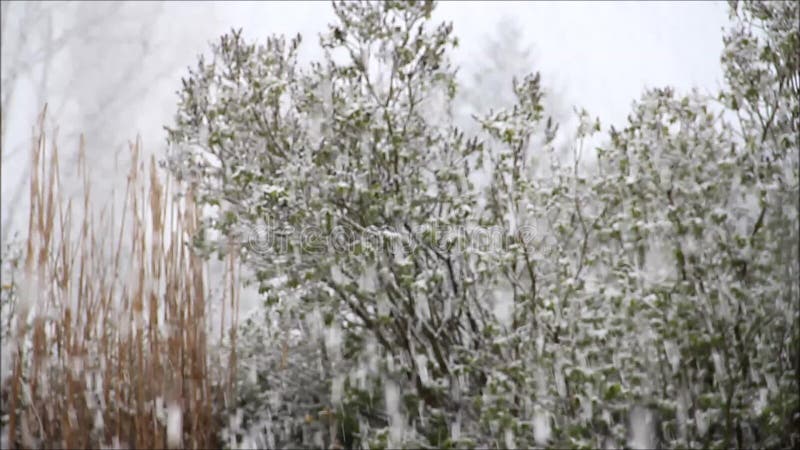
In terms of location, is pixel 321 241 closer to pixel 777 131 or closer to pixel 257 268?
pixel 257 268

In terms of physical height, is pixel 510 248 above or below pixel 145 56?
below

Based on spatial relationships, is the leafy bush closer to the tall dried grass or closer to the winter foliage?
the winter foliage

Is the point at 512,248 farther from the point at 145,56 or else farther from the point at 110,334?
the point at 145,56

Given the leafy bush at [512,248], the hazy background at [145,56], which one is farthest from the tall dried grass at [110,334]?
the hazy background at [145,56]

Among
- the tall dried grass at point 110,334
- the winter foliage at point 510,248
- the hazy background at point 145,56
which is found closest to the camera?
the tall dried grass at point 110,334

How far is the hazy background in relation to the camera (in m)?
5.05

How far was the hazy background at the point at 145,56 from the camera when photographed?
16.6ft

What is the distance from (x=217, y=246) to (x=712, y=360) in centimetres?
130

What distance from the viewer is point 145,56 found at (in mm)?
6047

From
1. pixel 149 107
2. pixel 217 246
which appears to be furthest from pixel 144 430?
pixel 149 107

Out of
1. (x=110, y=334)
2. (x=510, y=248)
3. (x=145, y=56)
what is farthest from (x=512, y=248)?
(x=145, y=56)

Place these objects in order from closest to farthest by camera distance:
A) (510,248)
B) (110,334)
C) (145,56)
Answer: (110,334), (510,248), (145,56)

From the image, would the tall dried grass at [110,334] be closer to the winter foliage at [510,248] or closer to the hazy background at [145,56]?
the winter foliage at [510,248]

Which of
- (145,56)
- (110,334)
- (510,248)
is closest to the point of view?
(110,334)
